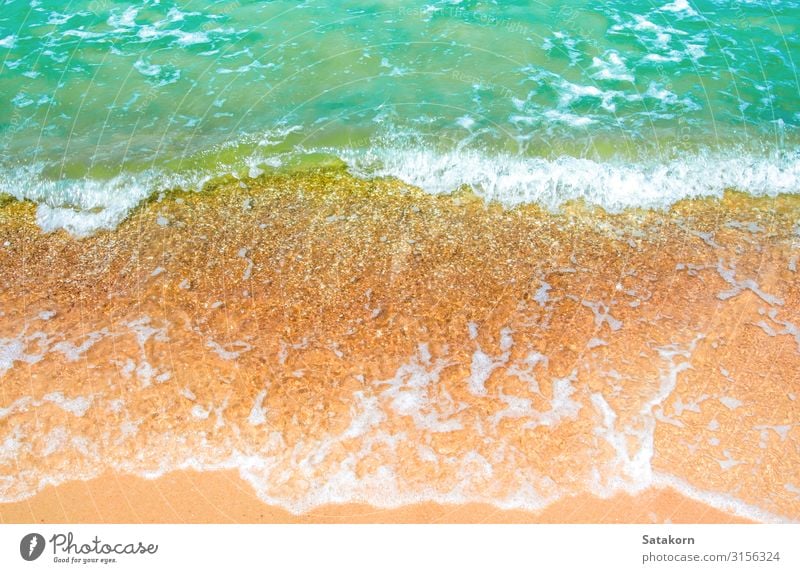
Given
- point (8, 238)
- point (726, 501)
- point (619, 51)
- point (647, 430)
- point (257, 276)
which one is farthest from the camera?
point (619, 51)

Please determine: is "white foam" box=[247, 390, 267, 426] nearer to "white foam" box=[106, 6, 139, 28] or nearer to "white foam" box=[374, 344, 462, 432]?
"white foam" box=[374, 344, 462, 432]

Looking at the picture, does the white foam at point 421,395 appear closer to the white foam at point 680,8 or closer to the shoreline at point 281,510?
the shoreline at point 281,510

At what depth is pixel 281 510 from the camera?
275 inches

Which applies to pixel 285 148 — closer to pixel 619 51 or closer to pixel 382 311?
pixel 382 311

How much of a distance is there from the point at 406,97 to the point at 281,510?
29.2 feet

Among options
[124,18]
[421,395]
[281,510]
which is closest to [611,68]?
[421,395]

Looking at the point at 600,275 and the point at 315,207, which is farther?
the point at 315,207

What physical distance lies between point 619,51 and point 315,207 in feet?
26.2

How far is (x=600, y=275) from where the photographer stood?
31.8 ft

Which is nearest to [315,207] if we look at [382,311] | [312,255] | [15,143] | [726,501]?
[312,255]

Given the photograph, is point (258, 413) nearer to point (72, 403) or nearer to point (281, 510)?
point (281, 510)
